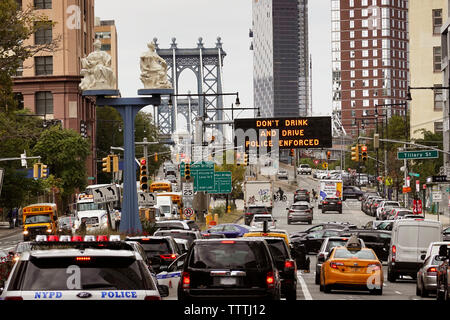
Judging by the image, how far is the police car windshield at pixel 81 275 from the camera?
1144cm

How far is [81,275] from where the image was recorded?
37.8ft

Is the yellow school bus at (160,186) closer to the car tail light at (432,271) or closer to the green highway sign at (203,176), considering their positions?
the green highway sign at (203,176)

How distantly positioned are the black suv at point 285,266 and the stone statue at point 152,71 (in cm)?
2587

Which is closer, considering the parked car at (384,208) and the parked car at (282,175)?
the parked car at (384,208)

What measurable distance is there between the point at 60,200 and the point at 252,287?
275ft

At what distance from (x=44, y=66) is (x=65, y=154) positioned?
12731 millimetres

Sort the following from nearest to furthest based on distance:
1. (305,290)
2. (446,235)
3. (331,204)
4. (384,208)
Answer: (305,290), (446,235), (384,208), (331,204)

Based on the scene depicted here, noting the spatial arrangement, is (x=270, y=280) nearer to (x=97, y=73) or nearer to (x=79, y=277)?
(x=79, y=277)

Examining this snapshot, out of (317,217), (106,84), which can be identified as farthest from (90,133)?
(106,84)

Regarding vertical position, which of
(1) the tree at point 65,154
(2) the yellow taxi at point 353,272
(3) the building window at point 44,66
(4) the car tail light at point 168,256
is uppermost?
(3) the building window at point 44,66

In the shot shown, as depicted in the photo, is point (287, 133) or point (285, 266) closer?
point (285, 266)

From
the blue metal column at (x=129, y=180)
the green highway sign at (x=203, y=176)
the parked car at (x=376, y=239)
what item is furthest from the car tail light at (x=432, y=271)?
the green highway sign at (x=203, y=176)

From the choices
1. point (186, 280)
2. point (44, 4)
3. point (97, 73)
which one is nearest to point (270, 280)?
point (186, 280)

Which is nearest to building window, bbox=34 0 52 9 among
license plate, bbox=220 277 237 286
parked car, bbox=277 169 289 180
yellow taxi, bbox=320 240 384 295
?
parked car, bbox=277 169 289 180
